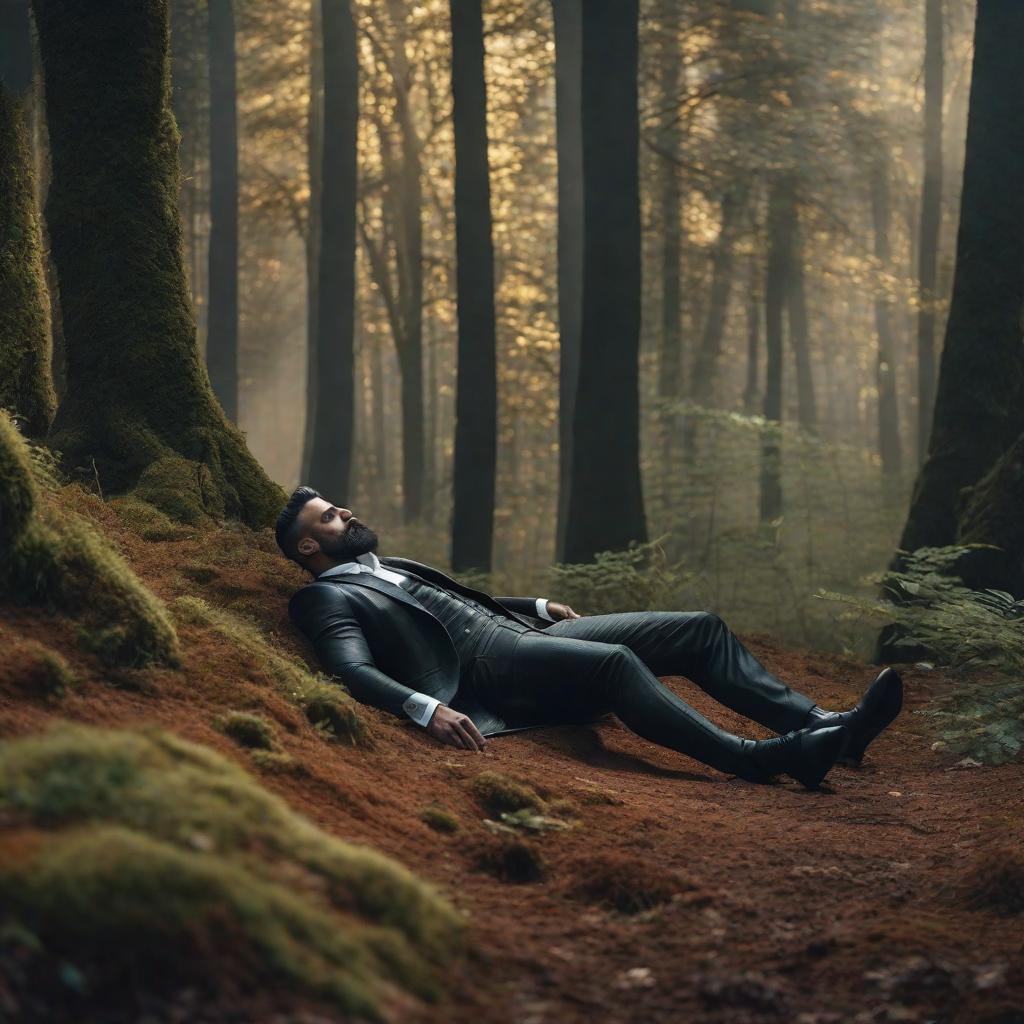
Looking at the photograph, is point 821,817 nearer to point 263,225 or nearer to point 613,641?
point 613,641

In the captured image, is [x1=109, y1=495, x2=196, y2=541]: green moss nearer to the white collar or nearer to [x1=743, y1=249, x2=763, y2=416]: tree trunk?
the white collar

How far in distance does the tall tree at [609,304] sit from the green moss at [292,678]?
21.9 ft

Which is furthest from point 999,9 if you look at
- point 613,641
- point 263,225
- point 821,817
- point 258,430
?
point 258,430

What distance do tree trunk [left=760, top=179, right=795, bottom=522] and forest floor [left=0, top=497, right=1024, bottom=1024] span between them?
15.1 m

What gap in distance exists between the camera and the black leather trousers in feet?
21.1

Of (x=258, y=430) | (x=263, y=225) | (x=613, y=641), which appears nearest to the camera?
(x=613, y=641)

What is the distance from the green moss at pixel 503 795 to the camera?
528 centimetres

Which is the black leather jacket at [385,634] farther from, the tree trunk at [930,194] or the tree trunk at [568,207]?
the tree trunk at [930,194]

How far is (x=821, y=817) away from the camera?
5840 millimetres

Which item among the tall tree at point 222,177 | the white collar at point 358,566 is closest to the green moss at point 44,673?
the white collar at point 358,566

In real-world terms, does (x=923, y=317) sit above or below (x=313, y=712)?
above

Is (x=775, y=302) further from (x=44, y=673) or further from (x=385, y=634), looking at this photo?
(x=44, y=673)

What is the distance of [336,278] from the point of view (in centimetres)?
1745

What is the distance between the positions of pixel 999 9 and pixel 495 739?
849 centimetres
